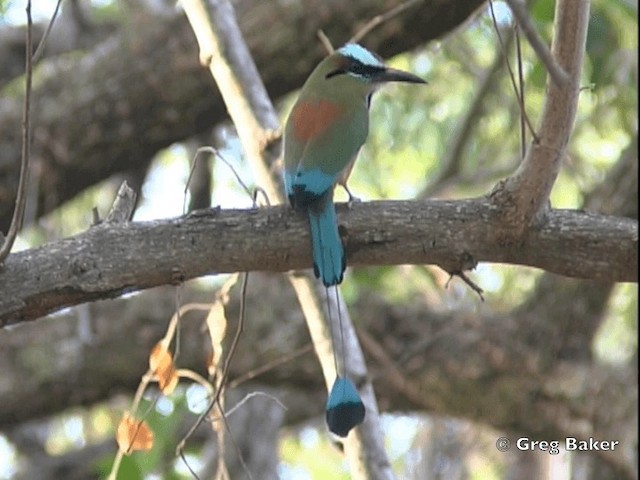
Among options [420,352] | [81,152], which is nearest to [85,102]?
[81,152]

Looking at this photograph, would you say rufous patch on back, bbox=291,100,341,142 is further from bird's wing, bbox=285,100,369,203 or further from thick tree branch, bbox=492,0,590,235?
thick tree branch, bbox=492,0,590,235

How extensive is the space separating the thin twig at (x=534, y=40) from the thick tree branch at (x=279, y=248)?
0.37 metres

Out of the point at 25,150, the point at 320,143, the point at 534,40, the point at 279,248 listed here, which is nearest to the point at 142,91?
the point at 320,143

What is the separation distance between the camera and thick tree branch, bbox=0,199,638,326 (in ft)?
7.02

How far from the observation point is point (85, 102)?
425cm

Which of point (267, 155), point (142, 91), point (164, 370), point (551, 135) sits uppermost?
point (142, 91)

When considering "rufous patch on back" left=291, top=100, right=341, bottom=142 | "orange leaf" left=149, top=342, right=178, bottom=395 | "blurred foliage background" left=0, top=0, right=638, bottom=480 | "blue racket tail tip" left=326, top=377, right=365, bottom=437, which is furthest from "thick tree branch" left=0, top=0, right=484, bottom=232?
"blue racket tail tip" left=326, top=377, right=365, bottom=437

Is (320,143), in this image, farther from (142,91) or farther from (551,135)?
(142,91)

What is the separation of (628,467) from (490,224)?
190cm

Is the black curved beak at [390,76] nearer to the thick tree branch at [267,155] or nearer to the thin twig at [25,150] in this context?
the thick tree branch at [267,155]

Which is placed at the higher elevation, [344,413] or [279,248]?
[279,248]

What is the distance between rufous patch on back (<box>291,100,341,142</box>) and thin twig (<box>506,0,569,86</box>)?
2.64 ft

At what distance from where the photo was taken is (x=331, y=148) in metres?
2.64

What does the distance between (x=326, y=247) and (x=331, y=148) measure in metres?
0.50
